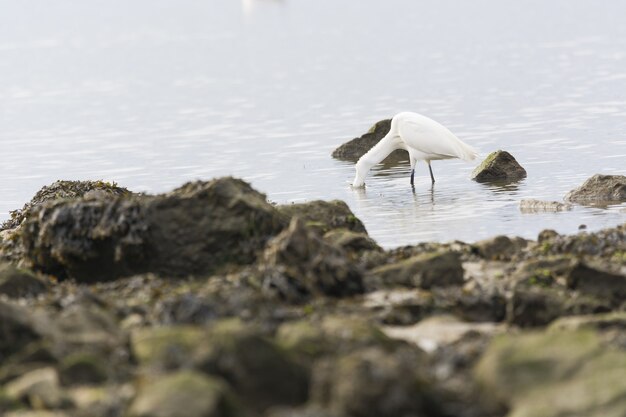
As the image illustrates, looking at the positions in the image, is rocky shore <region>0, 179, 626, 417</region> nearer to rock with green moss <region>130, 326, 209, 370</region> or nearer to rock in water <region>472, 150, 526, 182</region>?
rock with green moss <region>130, 326, 209, 370</region>

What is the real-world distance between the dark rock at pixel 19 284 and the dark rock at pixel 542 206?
985 centimetres

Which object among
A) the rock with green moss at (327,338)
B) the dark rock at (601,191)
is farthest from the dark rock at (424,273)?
the dark rock at (601,191)

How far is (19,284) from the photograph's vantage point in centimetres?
A: 1145

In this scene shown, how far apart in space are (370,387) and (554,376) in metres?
1.16

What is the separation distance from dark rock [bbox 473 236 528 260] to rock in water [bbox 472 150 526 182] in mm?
9896

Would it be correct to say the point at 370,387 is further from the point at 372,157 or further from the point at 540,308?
the point at 372,157

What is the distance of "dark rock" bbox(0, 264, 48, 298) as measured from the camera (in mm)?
11344

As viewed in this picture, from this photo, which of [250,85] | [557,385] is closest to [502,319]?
[557,385]

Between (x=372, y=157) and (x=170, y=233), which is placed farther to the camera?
(x=372, y=157)

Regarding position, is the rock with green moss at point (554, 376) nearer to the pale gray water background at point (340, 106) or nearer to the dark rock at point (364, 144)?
the pale gray water background at point (340, 106)

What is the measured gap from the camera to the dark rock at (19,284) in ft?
37.2

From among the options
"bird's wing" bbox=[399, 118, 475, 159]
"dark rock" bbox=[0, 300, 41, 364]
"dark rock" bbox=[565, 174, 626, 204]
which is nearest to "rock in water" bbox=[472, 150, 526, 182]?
"bird's wing" bbox=[399, 118, 475, 159]

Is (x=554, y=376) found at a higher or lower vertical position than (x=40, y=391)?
lower

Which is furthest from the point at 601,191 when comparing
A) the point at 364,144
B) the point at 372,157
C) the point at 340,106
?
the point at 340,106
